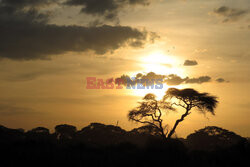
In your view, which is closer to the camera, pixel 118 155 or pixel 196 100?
pixel 118 155

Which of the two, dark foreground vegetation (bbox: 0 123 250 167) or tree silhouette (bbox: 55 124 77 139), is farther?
tree silhouette (bbox: 55 124 77 139)

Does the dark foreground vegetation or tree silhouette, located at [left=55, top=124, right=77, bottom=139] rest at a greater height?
the dark foreground vegetation

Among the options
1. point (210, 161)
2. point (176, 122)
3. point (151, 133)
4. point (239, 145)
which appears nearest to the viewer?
point (210, 161)

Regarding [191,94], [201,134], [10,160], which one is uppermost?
[191,94]

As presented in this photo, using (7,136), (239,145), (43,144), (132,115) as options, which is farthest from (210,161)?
(7,136)

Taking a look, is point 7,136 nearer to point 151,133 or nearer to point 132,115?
point 132,115

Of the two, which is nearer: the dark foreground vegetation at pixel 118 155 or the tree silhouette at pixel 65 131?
the dark foreground vegetation at pixel 118 155

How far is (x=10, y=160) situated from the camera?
81.8 ft

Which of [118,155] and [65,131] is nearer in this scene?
[118,155]

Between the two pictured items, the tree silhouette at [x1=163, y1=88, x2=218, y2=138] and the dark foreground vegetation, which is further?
the tree silhouette at [x1=163, y1=88, x2=218, y2=138]

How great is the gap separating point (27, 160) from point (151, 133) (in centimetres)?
3970

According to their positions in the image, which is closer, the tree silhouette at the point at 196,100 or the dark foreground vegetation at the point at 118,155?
the dark foreground vegetation at the point at 118,155

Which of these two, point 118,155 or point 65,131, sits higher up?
point 118,155

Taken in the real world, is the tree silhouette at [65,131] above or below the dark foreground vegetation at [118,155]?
below
